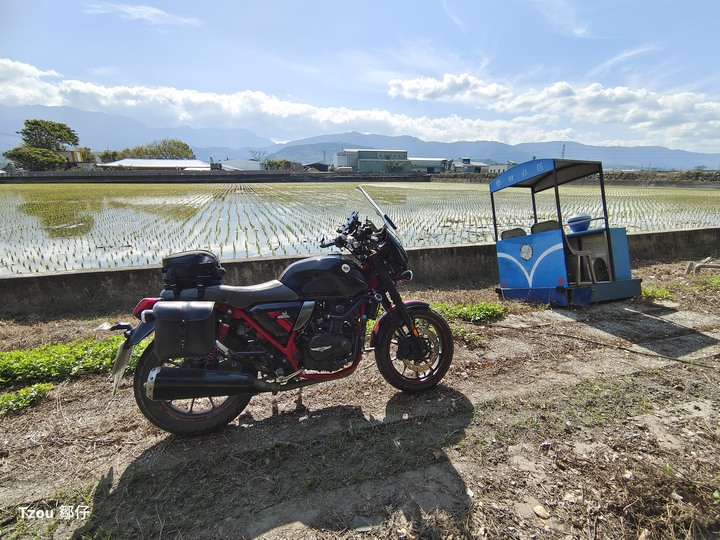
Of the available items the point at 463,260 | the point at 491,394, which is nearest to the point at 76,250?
the point at 463,260

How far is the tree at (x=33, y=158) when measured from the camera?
5400cm

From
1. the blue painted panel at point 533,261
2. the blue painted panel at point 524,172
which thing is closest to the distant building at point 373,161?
the blue painted panel at point 524,172

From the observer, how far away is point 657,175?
109 ft

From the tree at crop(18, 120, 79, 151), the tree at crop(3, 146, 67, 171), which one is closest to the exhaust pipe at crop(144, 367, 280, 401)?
the tree at crop(3, 146, 67, 171)

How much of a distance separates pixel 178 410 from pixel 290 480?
94 centimetres

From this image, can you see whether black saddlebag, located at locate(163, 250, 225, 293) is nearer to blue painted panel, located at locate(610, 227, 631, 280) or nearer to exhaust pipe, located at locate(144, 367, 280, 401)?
exhaust pipe, located at locate(144, 367, 280, 401)

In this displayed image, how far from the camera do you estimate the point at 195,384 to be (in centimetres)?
240

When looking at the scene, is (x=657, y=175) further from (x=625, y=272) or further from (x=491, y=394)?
(x=491, y=394)

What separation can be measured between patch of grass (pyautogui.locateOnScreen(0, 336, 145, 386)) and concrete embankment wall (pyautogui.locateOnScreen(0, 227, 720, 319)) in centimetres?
195

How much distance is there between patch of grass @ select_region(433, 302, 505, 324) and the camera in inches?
184

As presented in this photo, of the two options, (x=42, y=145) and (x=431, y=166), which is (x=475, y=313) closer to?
(x=42, y=145)

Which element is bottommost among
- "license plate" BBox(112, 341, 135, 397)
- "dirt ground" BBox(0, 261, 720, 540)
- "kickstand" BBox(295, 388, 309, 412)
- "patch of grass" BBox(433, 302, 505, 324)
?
"dirt ground" BBox(0, 261, 720, 540)

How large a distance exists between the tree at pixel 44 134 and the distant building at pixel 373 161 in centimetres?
4940

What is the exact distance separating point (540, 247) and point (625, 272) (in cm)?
139
